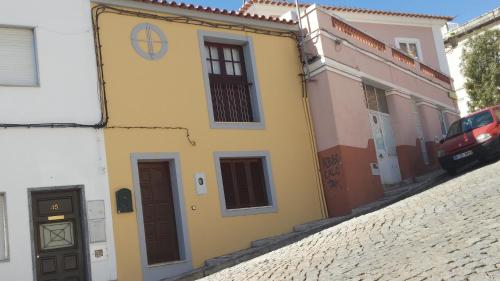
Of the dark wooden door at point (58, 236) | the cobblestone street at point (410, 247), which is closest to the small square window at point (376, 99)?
the cobblestone street at point (410, 247)

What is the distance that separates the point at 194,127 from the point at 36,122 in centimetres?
314

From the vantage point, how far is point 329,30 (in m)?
13.6

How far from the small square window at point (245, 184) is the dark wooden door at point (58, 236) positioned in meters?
3.05

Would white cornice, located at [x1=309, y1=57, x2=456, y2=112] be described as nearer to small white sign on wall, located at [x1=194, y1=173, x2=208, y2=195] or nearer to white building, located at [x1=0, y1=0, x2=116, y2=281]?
small white sign on wall, located at [x1=194, y1=173, x2=208, y2=195]

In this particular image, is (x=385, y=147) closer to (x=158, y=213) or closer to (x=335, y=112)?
(x=335, y=112)

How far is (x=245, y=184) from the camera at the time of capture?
1202cm

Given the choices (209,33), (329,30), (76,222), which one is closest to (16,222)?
(76,222)

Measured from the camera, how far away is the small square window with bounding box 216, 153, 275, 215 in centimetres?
1159

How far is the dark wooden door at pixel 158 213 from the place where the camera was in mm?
10484

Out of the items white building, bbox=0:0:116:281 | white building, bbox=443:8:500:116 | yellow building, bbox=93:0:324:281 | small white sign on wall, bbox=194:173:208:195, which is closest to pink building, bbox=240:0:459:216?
yellow building, bbox=93:0:324:281

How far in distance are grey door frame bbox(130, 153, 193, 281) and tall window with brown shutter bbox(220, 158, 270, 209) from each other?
122 cm

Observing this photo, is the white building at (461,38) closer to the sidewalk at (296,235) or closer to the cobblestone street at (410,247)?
the sidewalk at (296,235)

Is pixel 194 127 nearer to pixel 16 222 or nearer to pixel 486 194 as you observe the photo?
pixel 16 222

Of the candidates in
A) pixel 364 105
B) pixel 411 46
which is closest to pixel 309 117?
pixel 364 105
